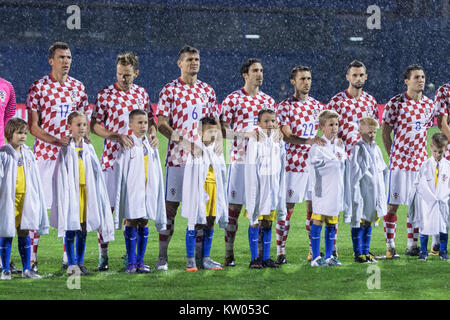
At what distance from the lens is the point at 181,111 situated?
7836 mm

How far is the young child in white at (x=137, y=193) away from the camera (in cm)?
741

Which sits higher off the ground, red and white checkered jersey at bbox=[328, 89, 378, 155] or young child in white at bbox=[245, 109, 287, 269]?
red and white checkered jersey at bbox=[328, 89, 378, 155]

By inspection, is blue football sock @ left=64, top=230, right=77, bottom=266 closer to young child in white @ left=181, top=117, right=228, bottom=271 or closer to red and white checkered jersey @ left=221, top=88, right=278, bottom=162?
young child in white @ left=181, top=117, right=228, bottom=271

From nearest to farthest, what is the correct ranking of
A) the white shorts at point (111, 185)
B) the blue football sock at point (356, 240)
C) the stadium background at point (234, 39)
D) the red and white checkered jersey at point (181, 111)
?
the white shorts at point (111, 185) < the red and white checkered jersey at point (181, 111) < the blue football sock at point (356, 240) < the stadium background at point (234, 39)

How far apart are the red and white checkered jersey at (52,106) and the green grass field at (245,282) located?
117cm

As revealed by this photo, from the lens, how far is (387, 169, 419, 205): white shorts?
8953mm

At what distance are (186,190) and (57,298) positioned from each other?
67.8 inches

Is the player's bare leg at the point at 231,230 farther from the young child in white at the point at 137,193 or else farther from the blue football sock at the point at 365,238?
the blue football sock at the point at 365,238

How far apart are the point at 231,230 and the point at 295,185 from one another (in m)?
1.01

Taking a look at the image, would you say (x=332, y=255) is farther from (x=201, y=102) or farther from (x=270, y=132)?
(x=201, y=102)

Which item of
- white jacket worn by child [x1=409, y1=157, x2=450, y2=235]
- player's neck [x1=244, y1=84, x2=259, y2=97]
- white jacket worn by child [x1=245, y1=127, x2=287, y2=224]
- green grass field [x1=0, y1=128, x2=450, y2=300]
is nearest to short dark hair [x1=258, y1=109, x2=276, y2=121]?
white jacket worn by child [x1=245, y1=127, x2=287, y2=224]

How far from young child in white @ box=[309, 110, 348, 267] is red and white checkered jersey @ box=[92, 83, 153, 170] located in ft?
5.82

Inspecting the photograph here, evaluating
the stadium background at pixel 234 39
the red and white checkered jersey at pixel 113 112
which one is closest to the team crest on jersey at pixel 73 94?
the red and white checkered jersey at pixel 113 112

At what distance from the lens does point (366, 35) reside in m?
34.3
